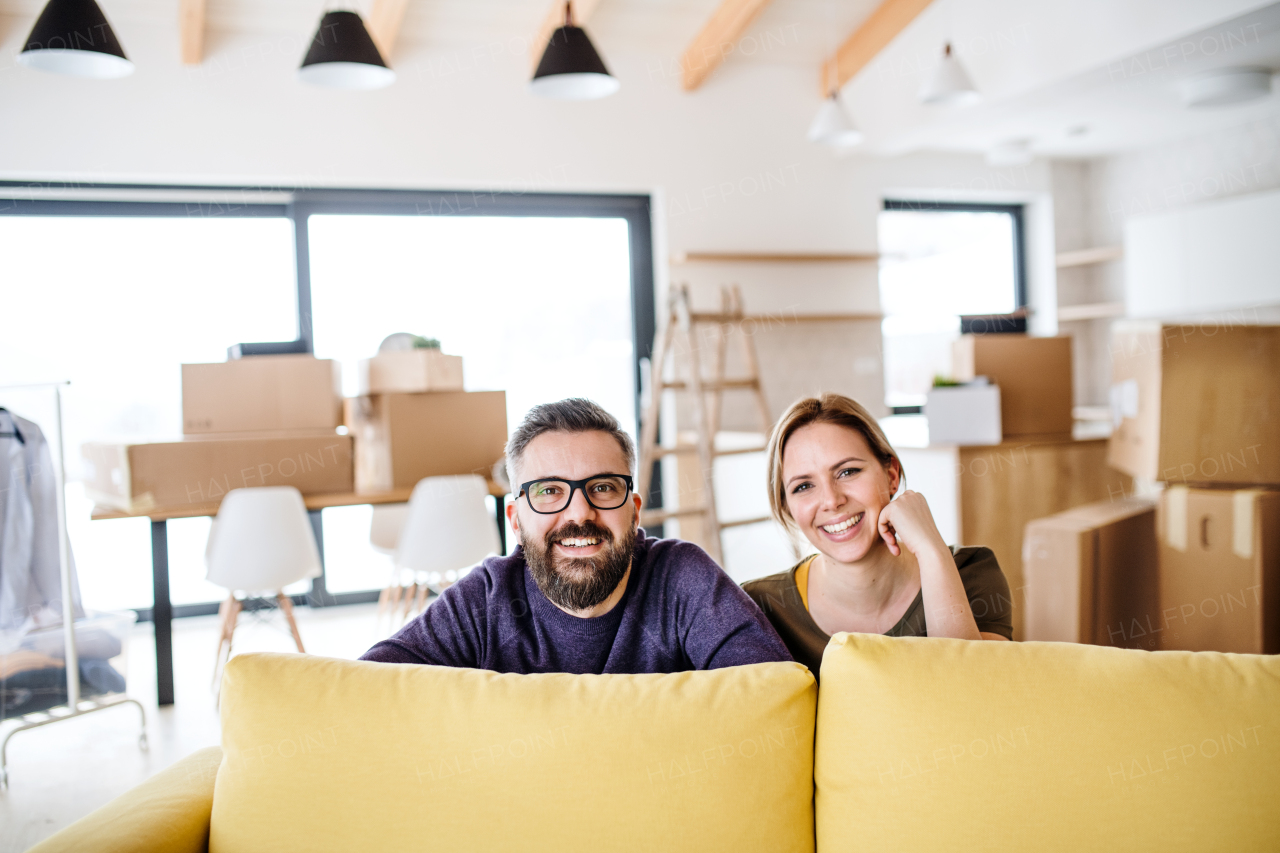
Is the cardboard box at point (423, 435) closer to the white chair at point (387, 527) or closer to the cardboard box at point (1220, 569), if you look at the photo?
the white chair at point (387, 527)

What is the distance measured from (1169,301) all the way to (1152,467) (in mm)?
3409

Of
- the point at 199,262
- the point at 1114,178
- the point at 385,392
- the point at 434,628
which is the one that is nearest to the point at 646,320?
the point at 385,392

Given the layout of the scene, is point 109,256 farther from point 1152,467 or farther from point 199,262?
point 1152,467

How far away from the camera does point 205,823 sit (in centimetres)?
124

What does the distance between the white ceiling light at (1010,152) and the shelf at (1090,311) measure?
3.54 ft

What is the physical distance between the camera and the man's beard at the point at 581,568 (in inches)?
55.7

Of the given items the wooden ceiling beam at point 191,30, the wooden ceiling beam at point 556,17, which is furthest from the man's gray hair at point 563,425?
the wooden ceiling beam at point 191,30

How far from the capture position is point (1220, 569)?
225 centimetres

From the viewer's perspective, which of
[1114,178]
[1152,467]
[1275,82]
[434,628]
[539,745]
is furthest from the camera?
[1114,178]

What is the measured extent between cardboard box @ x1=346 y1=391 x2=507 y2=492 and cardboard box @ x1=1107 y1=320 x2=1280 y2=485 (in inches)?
96.0

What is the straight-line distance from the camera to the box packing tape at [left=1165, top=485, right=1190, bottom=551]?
7.61 ft

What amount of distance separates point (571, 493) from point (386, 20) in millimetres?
3740

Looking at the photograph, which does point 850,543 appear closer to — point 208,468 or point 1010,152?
point 208,468

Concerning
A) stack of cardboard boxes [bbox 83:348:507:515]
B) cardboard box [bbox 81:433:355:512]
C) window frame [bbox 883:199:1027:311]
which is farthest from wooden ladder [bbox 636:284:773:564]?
window frame [bbox 883:199:1027:311]
